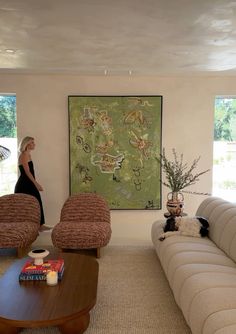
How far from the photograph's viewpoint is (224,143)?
5379 millimetres

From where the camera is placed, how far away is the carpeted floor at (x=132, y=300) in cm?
247

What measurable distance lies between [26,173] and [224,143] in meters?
3.22

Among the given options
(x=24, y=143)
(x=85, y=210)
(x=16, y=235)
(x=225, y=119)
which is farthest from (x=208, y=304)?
(x=225, y=119)

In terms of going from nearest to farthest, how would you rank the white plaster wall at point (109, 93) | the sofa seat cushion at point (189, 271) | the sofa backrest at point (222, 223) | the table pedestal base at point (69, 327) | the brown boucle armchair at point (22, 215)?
the table pedestal base at point (69, 327) → the sofa seat cushion at point (189, 271) → the sofa backrest at point (222, 223) → the brown boucle armchair at point (22, 215) → the white plaster wall at point (109, 93)

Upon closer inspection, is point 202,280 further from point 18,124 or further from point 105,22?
point 18,124

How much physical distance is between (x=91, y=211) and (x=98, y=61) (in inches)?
76.5

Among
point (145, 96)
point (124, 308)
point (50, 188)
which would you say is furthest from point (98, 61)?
point (124, 308)

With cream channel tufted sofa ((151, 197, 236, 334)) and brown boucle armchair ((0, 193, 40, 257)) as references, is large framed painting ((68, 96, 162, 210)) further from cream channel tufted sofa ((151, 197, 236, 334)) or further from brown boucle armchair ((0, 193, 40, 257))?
cream channel tufted sofa ((151, 197, 236, 334))

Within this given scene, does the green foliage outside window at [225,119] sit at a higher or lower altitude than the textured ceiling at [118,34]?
lower

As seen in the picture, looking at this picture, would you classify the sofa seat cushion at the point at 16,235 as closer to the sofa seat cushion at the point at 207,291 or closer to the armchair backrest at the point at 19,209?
the armchair backrest at the point at 19,209

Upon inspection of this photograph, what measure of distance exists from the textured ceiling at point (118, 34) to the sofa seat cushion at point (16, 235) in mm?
2013

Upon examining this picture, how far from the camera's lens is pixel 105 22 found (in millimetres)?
2525

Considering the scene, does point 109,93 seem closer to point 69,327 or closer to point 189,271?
point 189,271

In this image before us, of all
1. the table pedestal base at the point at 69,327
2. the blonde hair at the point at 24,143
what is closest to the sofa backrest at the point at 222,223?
the table pedestal base at the point at 69,327
